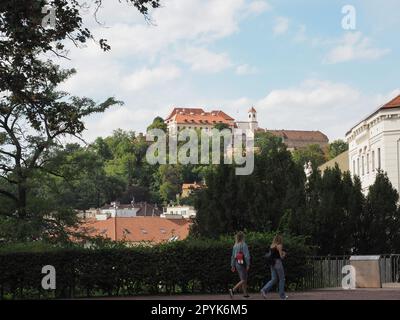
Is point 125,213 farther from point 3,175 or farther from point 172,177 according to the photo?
point 3,175

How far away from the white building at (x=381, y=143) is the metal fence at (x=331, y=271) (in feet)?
64.5

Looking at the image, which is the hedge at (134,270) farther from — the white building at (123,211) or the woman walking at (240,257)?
the white building at (123,211)

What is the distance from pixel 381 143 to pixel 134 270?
33.4 m

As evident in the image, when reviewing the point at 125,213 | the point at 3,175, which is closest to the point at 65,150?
the point at 3,175

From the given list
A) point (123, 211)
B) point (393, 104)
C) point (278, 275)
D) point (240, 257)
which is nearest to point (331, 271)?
point (278, 275)

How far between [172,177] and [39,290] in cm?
15025

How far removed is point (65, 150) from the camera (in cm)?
3922

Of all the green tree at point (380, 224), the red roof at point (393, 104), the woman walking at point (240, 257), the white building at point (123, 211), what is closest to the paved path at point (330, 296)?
the woman walking at point (240, 257)

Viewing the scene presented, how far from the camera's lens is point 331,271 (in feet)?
103

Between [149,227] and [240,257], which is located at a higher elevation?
[149,227]

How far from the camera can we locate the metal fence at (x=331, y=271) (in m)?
30.0

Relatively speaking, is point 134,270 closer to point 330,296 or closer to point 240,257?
point 240,257

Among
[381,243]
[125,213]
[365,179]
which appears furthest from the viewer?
[125,213]

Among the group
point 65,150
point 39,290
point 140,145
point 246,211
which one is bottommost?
point 39,290
